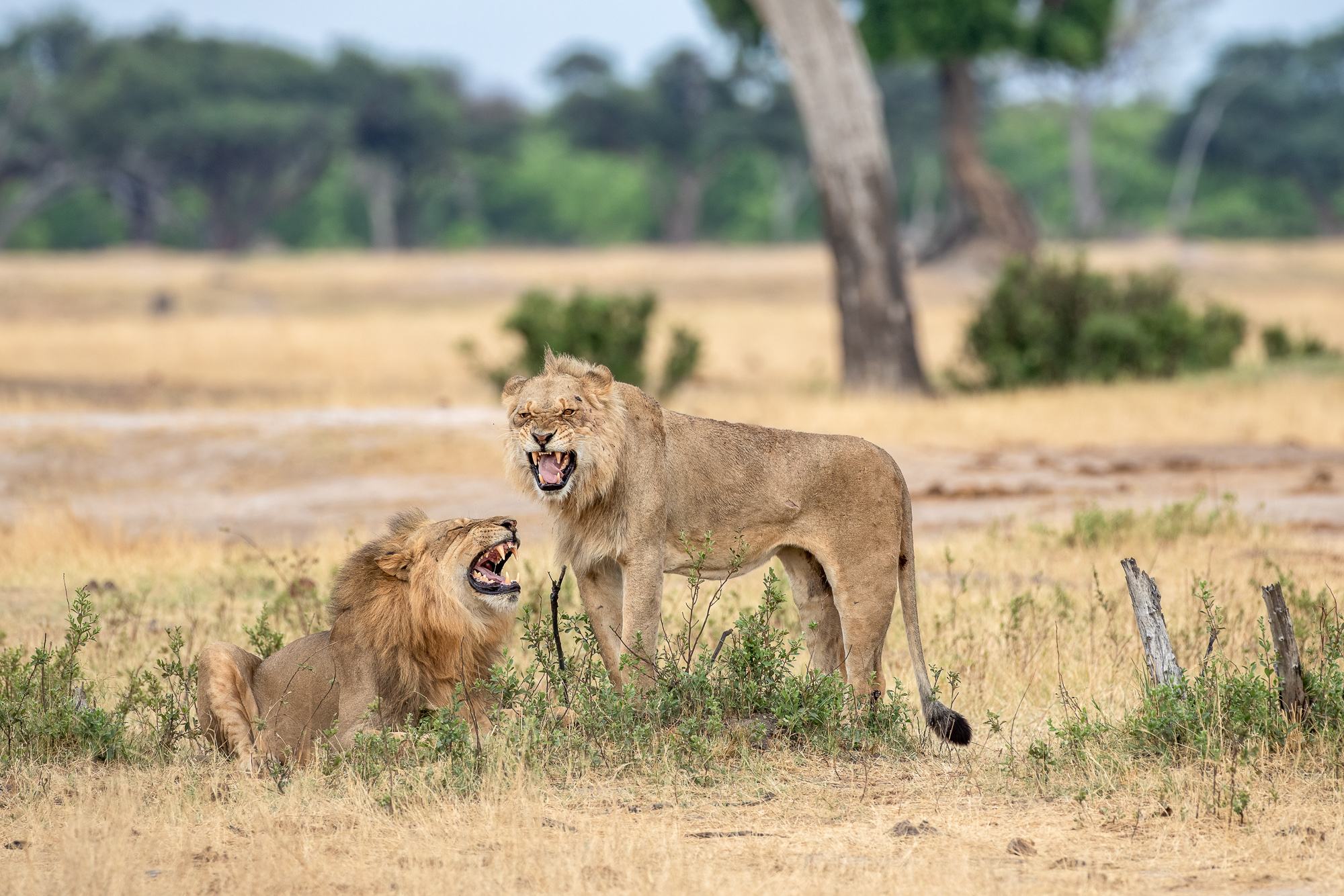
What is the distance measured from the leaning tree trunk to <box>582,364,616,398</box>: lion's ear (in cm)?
1304

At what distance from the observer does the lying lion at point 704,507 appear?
6.00 meters

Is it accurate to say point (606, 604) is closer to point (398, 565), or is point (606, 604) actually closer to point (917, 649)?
point (398, 565)

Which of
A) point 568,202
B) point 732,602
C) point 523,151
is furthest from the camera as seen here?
point 523,151

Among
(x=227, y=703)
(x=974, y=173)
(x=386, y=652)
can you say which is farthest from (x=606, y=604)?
(x=974, y=173)

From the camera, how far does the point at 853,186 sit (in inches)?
755

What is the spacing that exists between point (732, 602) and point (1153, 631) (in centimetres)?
285

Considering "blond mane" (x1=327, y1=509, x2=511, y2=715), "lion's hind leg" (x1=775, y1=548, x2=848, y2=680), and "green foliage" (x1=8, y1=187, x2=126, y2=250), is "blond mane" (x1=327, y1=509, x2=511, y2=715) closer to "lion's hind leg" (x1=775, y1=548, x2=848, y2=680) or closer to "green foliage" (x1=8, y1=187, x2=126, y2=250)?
"lion's hind leg" (x1=775, y1=548, x2=848, y2=680)

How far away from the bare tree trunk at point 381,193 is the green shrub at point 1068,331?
1947 inches

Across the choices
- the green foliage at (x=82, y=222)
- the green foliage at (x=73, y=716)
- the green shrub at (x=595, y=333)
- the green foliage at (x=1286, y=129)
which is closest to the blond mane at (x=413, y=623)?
the green foliage at (x=73, y=716)

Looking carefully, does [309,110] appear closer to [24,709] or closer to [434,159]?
[434,159]

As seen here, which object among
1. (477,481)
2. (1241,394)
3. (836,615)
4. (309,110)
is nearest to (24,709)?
(836,615)

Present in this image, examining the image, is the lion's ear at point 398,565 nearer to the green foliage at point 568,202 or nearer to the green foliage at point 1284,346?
the green foliage at point 1284,346

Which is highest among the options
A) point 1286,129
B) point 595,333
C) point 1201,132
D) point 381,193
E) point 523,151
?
point 1286,129

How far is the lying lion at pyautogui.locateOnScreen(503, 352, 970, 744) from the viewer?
600 centimetres
